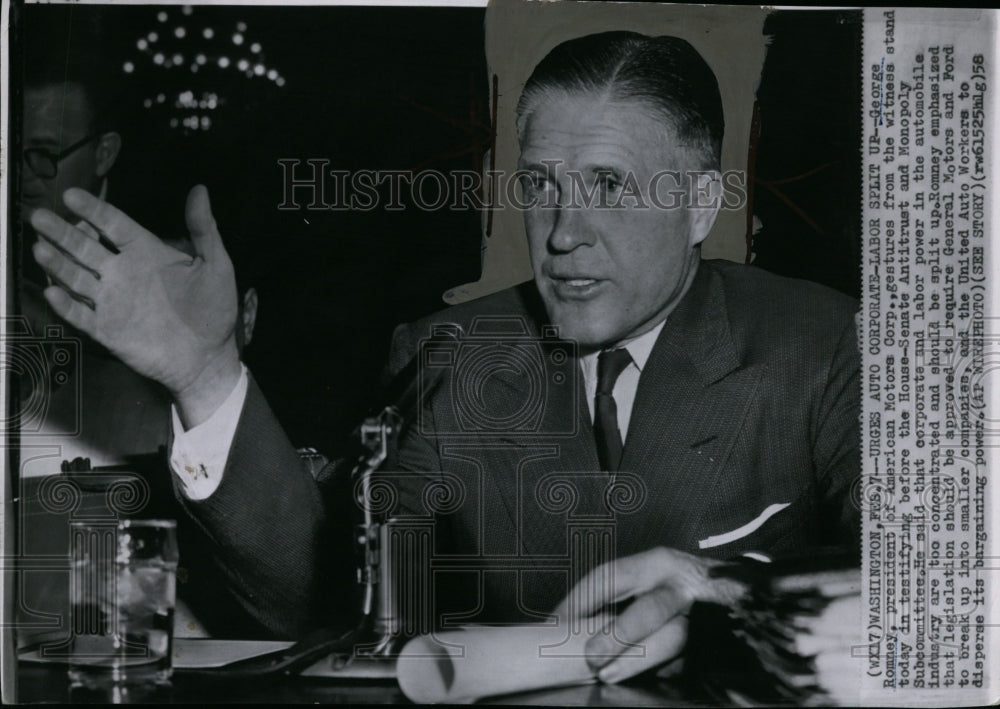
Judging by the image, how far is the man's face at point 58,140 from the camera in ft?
3.89

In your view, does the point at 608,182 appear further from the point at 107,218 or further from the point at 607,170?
the point at 107,218

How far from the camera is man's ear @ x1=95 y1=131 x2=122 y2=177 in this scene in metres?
1.18

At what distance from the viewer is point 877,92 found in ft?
3.85

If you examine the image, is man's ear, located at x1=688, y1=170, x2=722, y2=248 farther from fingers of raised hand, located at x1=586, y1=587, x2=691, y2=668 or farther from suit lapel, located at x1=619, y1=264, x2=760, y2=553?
fingers of raised hand, located at x1=586, y1=587, x2=691, y2=668

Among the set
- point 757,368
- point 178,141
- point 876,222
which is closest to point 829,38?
point 876,222

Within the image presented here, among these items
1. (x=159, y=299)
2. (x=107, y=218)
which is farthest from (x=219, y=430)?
(x=107, y=218)

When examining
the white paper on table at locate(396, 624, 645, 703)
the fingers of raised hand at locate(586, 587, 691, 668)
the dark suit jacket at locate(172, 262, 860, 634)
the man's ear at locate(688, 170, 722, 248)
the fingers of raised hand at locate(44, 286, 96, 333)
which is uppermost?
the man's ear at locate(688, 170, 722, 248)

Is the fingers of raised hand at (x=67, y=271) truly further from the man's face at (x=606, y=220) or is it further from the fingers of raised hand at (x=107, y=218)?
the man's face at (x=606, y=220)

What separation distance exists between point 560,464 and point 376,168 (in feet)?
1.36

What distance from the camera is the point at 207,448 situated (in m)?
1.17

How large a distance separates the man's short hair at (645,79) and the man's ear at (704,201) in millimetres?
17

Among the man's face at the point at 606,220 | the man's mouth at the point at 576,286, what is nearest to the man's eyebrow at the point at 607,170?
the man's face at the point at 606,220

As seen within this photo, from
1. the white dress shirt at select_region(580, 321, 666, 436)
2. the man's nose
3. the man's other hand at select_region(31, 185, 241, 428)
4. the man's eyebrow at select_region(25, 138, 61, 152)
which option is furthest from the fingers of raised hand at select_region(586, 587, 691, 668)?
the man's eyebrow at select_region(25, 138, 61, 152)

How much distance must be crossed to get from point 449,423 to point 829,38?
640 mm
